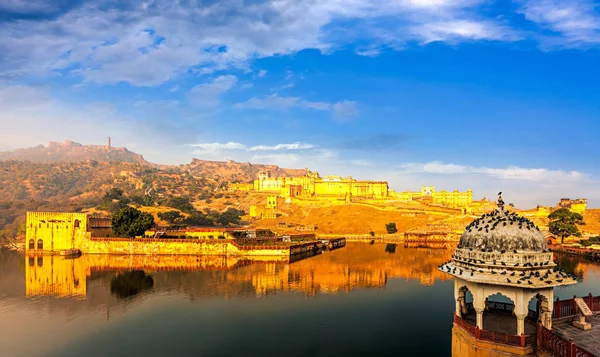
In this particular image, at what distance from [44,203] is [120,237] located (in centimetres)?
6674

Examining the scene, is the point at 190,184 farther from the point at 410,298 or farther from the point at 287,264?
the point at 410,298

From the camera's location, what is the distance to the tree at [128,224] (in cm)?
6284

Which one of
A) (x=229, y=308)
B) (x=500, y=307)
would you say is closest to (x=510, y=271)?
(x=500, y=307)

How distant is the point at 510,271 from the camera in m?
13.5

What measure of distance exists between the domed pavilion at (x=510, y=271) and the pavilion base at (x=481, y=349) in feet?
0.49

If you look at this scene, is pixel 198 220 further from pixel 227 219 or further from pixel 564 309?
pixel 564 309

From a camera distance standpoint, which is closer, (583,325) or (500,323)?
(583,325)

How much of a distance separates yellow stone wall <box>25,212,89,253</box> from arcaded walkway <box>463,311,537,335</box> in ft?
202

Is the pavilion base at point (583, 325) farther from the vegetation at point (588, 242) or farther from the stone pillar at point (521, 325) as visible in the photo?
the vegetation at point (588, 242)

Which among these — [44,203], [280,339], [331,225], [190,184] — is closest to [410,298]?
[280,339]

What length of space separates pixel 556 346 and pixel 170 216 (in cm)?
9021

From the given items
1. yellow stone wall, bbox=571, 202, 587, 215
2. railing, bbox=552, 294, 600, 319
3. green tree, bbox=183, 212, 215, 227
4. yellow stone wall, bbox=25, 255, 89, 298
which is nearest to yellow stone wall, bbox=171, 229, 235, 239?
yellow stone wall, bbox=25, 255, 89, 298

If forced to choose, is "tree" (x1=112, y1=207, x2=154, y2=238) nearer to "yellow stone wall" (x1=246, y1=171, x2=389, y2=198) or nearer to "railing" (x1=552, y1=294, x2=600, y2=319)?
"railing" (x1=552, y1=294, x2=600, y2=319)

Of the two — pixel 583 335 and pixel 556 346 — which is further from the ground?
pixel 556 346
